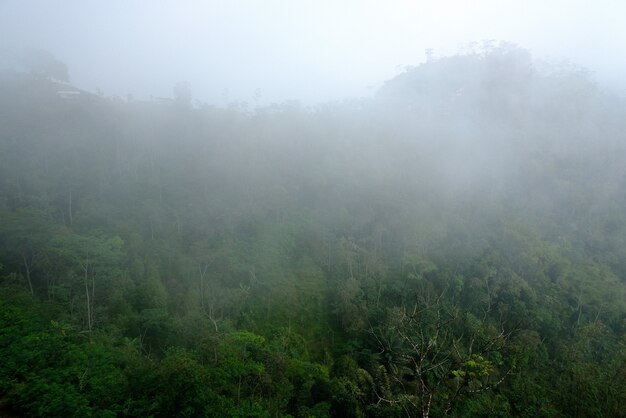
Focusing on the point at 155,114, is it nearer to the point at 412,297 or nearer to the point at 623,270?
the point at 412,297

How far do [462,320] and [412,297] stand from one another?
177 inches

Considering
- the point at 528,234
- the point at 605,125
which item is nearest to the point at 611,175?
the point at 605,125

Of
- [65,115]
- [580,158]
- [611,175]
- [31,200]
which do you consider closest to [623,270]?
[611,175]

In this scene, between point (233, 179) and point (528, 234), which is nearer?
point (528, 234)

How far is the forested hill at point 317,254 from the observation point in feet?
31.6

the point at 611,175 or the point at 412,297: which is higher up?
the point at 611,175

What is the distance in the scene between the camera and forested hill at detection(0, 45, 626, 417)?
9.64 meters

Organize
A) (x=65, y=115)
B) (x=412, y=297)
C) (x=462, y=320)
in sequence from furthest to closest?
(x=65, y=115)
(x=412, y=297)
(x=462, y=320)

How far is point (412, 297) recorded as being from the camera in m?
30.0

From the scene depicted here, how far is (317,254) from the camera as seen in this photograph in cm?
3438

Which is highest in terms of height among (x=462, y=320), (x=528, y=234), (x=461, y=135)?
(x=461, y=135)

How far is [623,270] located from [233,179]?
4510cm

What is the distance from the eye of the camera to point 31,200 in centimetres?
2853

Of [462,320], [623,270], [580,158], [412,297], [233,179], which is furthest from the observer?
[580,158]
